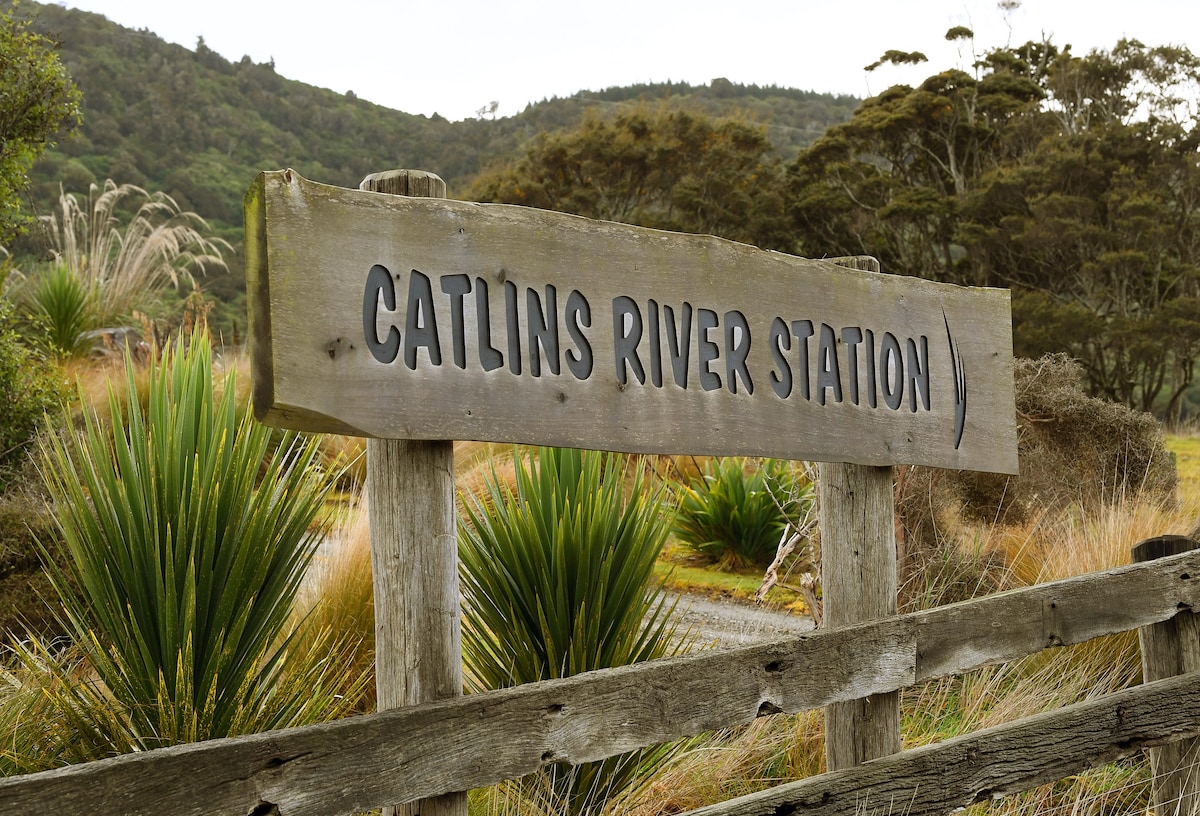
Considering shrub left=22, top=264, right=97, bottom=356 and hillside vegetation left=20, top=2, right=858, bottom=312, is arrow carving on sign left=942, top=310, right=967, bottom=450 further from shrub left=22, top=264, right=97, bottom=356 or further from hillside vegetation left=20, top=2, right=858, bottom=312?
hillside vegetation left=20, top=2, right=858, bottom=312

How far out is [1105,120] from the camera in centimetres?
2027

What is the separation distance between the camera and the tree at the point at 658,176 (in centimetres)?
2222

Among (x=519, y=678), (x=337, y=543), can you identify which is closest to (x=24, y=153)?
(x=337, y=543)

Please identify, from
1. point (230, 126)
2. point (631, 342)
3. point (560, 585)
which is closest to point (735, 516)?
point (560, 585)

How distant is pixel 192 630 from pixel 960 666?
80.2 inches

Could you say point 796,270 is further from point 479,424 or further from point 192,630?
point 192,630

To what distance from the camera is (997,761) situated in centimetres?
285

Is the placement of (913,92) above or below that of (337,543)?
above

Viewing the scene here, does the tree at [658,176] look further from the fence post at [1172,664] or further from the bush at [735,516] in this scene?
the fence post at [1172,664]

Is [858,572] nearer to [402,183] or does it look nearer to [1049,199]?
[402,183]

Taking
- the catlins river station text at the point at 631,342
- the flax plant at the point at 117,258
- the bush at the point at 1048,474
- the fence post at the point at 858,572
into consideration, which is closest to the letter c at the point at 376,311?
the catlins river station text at the point at 631,342

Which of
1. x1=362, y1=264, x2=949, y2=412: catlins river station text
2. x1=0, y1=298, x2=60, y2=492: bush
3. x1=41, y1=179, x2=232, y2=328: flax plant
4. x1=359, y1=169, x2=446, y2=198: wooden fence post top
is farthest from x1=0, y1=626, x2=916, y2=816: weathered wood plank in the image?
x1=41, y1=179, x2=232, y2=328: flax plant

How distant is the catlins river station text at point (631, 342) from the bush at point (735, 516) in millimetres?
4610

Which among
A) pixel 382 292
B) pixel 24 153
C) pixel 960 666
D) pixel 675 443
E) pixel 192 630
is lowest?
pixel 960 666
